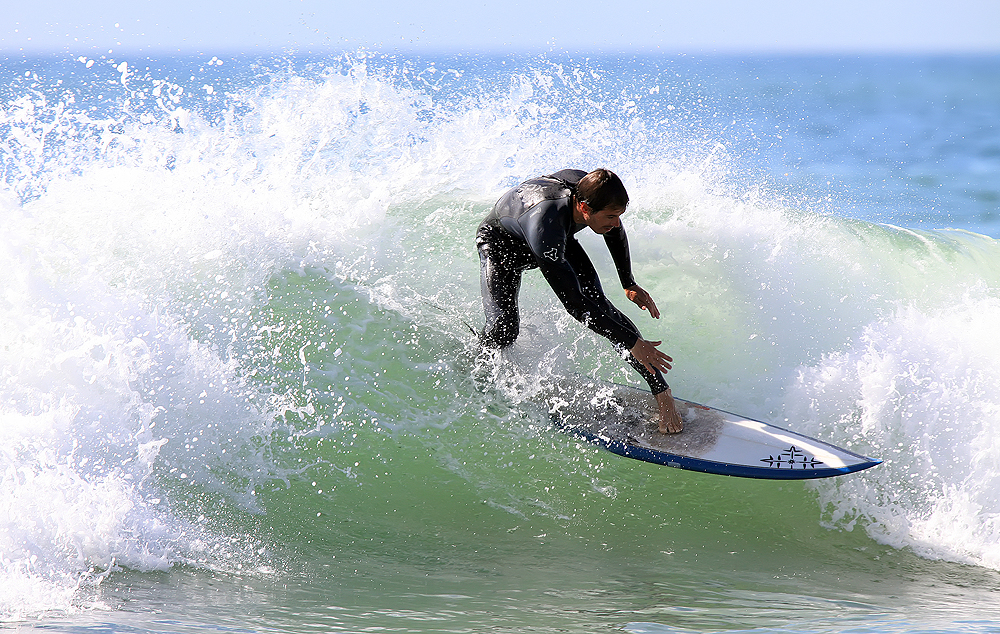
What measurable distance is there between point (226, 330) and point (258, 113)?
2973mm

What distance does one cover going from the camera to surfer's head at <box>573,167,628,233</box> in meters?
3.75

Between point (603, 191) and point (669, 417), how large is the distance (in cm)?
153

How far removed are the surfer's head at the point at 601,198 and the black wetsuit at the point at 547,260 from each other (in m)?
0.18

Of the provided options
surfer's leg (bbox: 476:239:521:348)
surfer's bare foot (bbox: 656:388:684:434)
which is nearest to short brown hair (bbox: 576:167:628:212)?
surfer's leg (bbox: 476:239:521:348)

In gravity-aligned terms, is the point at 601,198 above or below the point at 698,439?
above

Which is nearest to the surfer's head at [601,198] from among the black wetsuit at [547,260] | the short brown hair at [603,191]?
the short brown hair at [603,191]

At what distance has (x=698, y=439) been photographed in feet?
14.9

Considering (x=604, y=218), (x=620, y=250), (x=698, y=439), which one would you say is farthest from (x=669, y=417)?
(x=604, y=218)

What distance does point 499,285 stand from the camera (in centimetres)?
455

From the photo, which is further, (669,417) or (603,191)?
(669,417)

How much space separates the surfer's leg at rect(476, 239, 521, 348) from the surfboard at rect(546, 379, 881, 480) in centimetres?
52

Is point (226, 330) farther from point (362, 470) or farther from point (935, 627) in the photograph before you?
point (935, 627)

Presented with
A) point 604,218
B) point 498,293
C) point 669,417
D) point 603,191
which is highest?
point 603,191

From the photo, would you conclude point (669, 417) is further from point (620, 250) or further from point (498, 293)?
point (498, 293)
